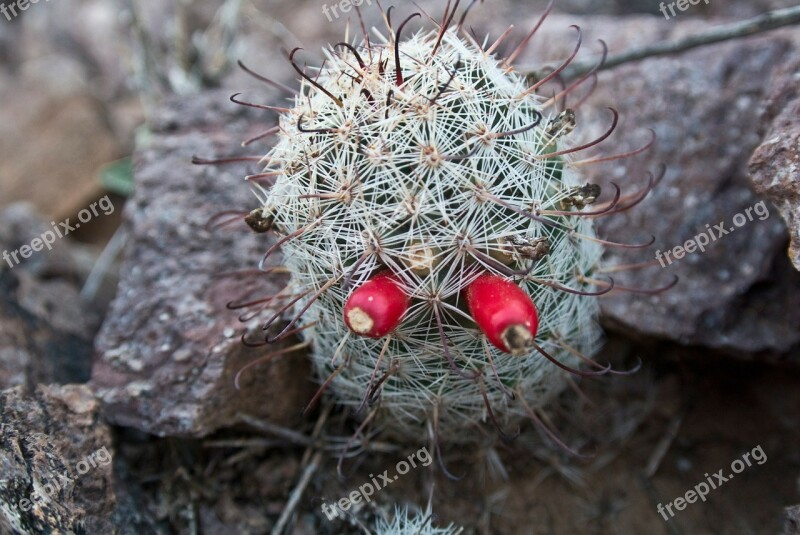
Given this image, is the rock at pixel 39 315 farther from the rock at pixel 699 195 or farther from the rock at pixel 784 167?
the rock at pixel 784 167

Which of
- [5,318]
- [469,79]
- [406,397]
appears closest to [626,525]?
[406,397]

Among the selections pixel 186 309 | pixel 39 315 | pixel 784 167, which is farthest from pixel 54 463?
pixel 784 167

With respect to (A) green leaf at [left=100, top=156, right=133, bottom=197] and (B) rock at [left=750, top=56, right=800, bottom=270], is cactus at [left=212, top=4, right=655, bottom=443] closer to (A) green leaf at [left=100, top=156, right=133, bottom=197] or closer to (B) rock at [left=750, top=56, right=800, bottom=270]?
(B) rock at [left=750, top=56, right=800, bottom=270]

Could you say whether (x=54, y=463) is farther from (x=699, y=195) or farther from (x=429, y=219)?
(x=699, y=195)

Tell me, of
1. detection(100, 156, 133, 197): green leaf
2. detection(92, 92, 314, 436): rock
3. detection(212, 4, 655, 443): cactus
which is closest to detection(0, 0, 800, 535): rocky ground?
detection(92, 92, 314, 436): rock

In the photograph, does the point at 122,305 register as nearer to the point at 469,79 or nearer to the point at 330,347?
the point at 330,347

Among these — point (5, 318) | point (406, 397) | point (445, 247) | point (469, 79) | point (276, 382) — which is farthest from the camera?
point (5, 318)
